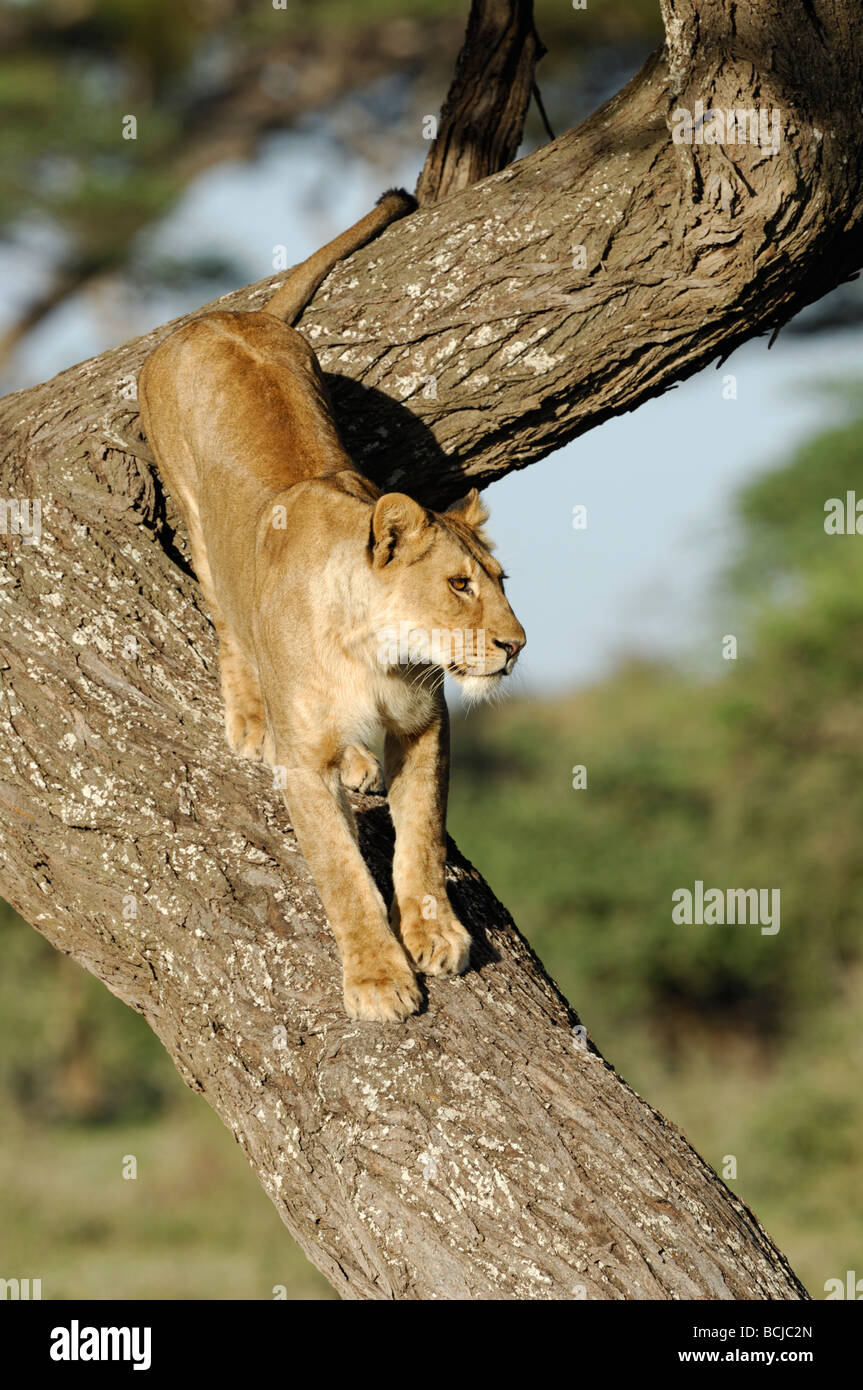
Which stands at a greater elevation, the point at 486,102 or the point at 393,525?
the point at 486,102

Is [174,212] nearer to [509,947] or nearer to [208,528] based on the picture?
[208,528]

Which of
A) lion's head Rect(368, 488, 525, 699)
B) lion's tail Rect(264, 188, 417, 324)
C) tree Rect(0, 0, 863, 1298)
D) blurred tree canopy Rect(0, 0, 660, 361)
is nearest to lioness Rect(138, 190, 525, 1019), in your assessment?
lion's head Rect(368, 488, 525, 699)

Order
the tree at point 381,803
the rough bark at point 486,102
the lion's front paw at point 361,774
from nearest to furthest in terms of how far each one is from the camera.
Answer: the tree at point 381,803 → the lion's front paw at point 361,774 → the rough bark at point 486,102

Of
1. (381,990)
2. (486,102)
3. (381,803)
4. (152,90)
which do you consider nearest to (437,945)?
(381,990)

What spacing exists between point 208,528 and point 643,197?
1624 mm

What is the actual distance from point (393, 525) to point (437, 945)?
3.41 ft

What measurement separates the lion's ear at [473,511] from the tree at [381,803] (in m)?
0.77

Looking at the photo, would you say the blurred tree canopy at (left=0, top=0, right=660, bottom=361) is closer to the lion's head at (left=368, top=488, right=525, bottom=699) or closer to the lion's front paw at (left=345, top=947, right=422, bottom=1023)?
the lion's head at (left=368, top=488, right=525, bottom=699)

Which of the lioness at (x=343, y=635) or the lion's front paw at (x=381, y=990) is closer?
the lion's front paw at (x=381, y=990)

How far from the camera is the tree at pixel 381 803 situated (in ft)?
10.6

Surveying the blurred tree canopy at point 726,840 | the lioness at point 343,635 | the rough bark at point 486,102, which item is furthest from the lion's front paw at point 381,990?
the blurred tree canopy at point 726,840

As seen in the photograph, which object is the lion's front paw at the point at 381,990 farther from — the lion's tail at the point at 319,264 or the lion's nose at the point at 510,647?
the lion's tail at the point at 319,264

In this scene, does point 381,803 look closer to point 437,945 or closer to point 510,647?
point 437,945

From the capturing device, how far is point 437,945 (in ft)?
12.5
